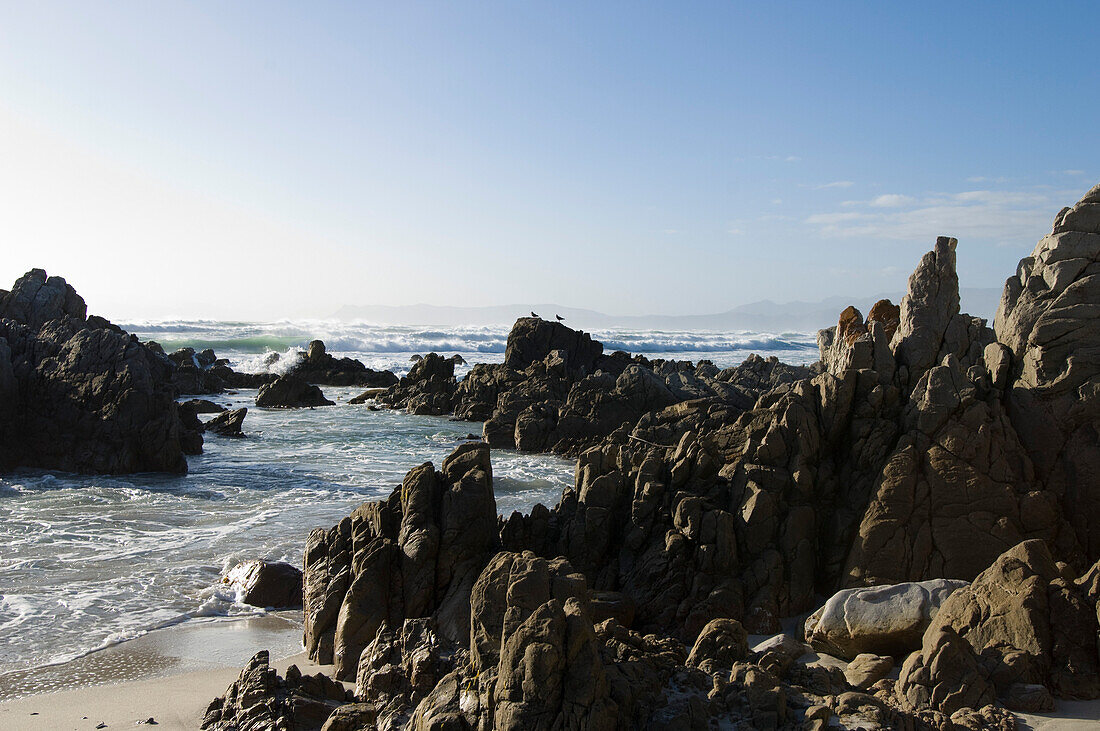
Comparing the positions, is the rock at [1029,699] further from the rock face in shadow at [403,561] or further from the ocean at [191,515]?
the ocean at [191,515]

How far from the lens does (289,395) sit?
38.6 m

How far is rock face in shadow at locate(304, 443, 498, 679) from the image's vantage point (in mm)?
8469

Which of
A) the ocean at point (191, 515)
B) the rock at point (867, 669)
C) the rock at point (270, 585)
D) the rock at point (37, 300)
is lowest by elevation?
the ocean at point (191, 515)

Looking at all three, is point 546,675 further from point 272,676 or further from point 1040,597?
point 1040,597

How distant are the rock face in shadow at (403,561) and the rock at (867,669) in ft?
12.0

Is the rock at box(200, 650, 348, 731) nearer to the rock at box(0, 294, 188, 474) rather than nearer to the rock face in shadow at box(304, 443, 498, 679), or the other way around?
the rock face in shadow at box(304, 443, 498, 679)

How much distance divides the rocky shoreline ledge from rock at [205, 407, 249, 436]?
791 inches

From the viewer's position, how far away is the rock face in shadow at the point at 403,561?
8.47 metres

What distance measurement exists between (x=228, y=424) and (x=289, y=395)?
982 centimetres

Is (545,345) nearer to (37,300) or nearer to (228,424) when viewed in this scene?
(228,424)

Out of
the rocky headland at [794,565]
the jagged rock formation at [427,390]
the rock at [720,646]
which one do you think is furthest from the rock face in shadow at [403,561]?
the jagged rock formation at [427,390]

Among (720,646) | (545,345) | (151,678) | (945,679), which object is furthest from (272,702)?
(545,345)

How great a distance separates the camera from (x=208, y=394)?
42469mm

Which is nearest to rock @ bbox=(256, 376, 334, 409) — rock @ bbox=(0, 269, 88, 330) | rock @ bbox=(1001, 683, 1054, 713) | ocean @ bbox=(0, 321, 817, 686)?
ocean @ bbox=(0, 321, 817, 686)
